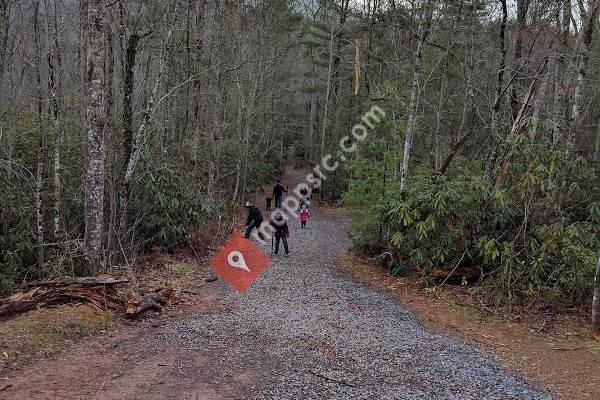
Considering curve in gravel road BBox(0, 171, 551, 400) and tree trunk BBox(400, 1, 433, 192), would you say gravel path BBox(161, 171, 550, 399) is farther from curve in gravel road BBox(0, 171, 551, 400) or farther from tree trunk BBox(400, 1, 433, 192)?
tree trunk BBox(400, 1, 433, 192)

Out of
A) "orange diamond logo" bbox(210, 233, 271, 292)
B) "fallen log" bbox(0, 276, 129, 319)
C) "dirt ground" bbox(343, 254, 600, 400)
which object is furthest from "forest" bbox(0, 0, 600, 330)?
"orange diamond logo" bbox(210, 233, 271, 292)

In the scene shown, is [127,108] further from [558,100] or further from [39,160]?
[558,100]

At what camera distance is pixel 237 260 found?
1236cm

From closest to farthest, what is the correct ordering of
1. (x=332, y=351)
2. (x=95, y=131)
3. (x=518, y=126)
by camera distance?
(x=332, y=351) → (x=95, y=131) → (x=518, y=126)

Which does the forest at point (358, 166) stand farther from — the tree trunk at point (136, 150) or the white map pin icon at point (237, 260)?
the white map pin icon at point (237, 260)

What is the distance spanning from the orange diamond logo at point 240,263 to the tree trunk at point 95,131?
9.82ft

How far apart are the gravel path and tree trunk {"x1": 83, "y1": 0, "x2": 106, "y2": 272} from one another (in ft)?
8.71

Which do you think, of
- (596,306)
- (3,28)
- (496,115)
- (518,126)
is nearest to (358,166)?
(496,115)

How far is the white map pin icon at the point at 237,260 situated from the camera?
460 inches

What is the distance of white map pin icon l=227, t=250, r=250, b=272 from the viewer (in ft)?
38.3

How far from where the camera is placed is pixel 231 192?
21.7m

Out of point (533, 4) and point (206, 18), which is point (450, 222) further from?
point (206, 18)

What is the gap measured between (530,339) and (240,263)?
6.97 metres

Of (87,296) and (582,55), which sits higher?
(582,55)
